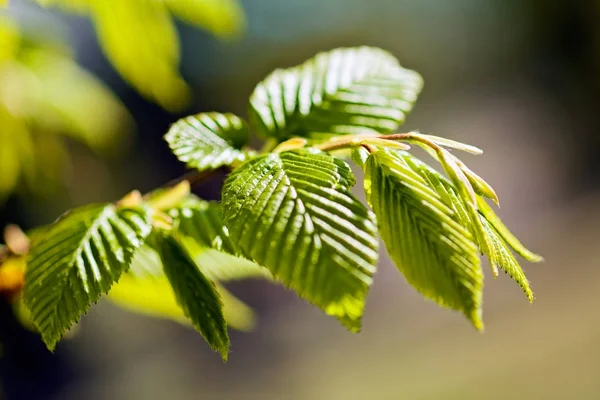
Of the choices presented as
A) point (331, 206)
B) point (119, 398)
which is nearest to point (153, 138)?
point (119, 398)

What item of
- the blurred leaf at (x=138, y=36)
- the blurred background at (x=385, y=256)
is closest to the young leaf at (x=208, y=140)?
the blurred leaf at (x=138, y=36)

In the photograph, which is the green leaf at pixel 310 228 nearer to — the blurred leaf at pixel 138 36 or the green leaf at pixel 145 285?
the green leaf at pixel 145 285

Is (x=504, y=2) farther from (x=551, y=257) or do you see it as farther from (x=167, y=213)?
(x=167, y=213)

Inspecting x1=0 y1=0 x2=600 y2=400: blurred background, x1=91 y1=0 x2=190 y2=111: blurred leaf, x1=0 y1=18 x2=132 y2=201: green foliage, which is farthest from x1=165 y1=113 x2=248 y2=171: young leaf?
x1=0 y1=0 x2=600 y2=400: blurred background

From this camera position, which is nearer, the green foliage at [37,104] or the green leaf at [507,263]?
the green leaf at [507,263]

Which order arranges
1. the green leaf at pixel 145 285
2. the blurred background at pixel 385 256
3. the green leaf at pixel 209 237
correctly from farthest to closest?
the blurred background at pixel 385 256
the green leaf at pixel 145 285
the green leaf at pixel 209 237

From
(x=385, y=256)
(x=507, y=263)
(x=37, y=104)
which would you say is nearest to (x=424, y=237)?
(x=507, y=263)

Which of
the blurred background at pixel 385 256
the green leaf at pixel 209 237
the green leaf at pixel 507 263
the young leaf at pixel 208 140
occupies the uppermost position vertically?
the green leaf at pixel 507 263
